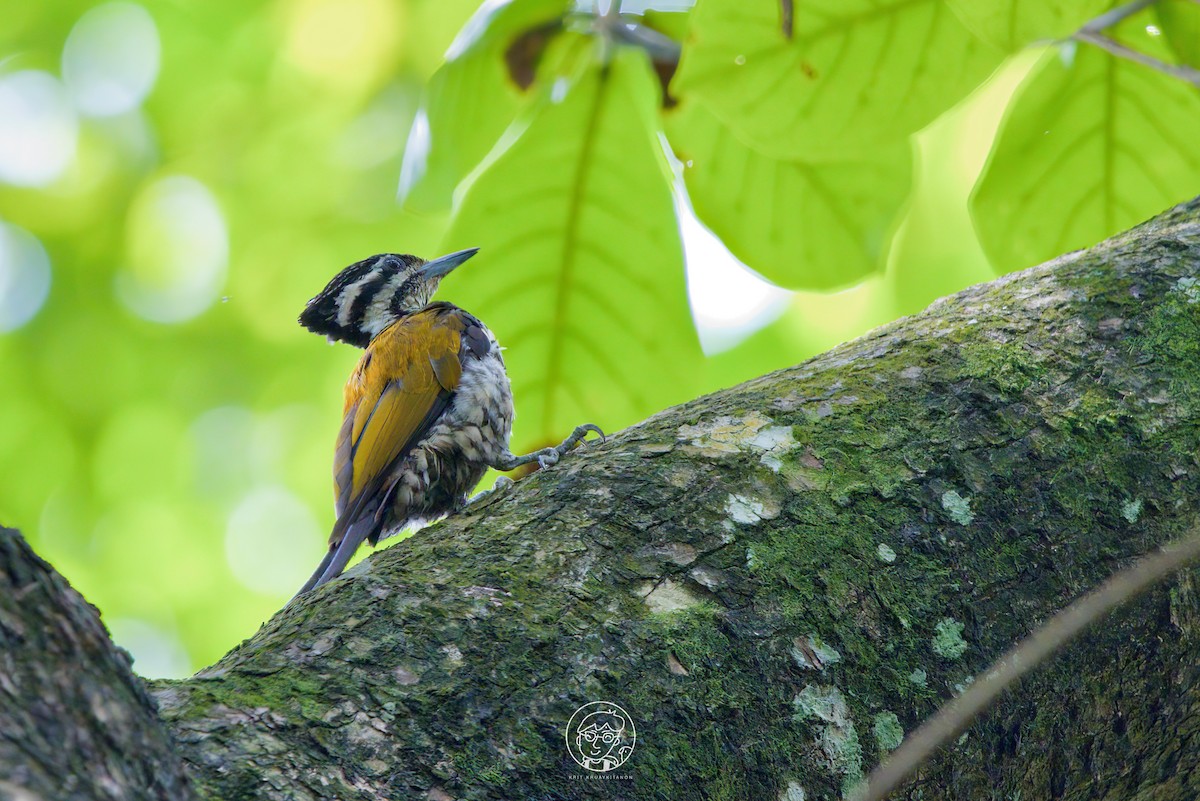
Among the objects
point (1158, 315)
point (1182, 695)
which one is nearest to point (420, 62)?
point (1158, 315)

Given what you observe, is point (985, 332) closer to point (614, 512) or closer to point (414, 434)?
point (614, 512)

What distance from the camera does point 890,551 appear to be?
1400 millimetres

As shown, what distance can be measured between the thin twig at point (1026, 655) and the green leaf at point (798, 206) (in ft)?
3.29

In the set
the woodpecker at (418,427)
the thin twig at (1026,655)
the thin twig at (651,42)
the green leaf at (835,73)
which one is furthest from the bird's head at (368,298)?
the thin twig at (1026,655)

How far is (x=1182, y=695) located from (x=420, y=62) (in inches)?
84.1

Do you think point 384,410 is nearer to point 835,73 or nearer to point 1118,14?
point 835,73

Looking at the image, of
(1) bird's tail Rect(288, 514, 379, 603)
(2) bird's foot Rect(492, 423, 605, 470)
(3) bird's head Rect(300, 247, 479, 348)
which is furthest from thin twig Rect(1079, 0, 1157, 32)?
(3) bird's head Rect(300, 247, 479, 348)

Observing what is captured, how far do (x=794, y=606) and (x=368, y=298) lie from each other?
266 cm

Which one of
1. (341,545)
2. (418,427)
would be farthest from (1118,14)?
(341,545)

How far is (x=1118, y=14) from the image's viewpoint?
207cm

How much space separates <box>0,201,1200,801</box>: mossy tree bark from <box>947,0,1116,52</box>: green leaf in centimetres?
43

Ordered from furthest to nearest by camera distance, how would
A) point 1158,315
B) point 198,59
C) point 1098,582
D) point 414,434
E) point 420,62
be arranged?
point 198,59 < point 414,434 < point 420,62 < point 1158,315 < point 1098,582

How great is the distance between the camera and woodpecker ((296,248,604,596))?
9.21ft

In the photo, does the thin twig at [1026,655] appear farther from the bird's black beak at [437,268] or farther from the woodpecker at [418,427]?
the bird's black beak at [437,268]
